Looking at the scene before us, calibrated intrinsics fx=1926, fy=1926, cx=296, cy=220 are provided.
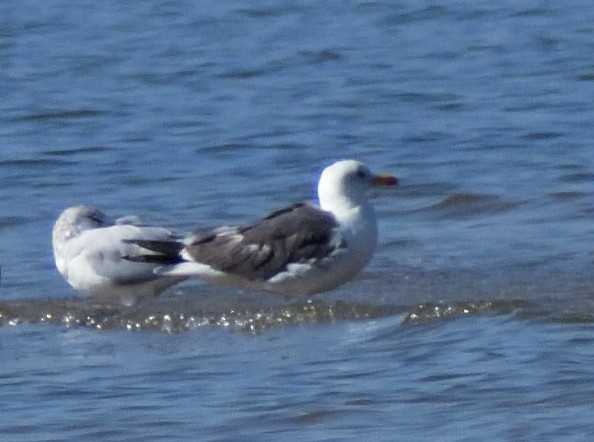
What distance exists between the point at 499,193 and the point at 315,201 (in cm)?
104

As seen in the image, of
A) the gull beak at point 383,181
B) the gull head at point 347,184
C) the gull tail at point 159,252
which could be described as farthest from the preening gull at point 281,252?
the gull beak at point 383,181

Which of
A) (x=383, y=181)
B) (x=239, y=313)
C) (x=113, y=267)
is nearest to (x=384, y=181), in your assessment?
(x=383, y=181)

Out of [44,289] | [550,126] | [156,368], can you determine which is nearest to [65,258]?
[44,289]

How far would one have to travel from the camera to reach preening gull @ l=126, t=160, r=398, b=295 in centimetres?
862

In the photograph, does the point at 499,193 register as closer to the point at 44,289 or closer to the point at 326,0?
the point at 44,289

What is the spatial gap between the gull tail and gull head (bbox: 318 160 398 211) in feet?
2.50

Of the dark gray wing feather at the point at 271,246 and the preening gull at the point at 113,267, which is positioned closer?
the dark gray wing feather at the point at 271,246

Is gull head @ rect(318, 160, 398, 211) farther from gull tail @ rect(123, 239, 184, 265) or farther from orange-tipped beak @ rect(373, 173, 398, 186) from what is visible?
gull tail @ rect(123, 239, 184, 265)

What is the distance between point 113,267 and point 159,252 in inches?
9.1

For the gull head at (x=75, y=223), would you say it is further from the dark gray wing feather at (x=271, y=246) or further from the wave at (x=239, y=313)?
the dark gray wing feather at (x=271, y=246)

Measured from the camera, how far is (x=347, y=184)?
901cm

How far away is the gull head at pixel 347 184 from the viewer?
895cm

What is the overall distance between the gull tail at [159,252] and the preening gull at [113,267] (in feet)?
0.13

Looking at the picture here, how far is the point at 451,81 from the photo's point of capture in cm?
1458
